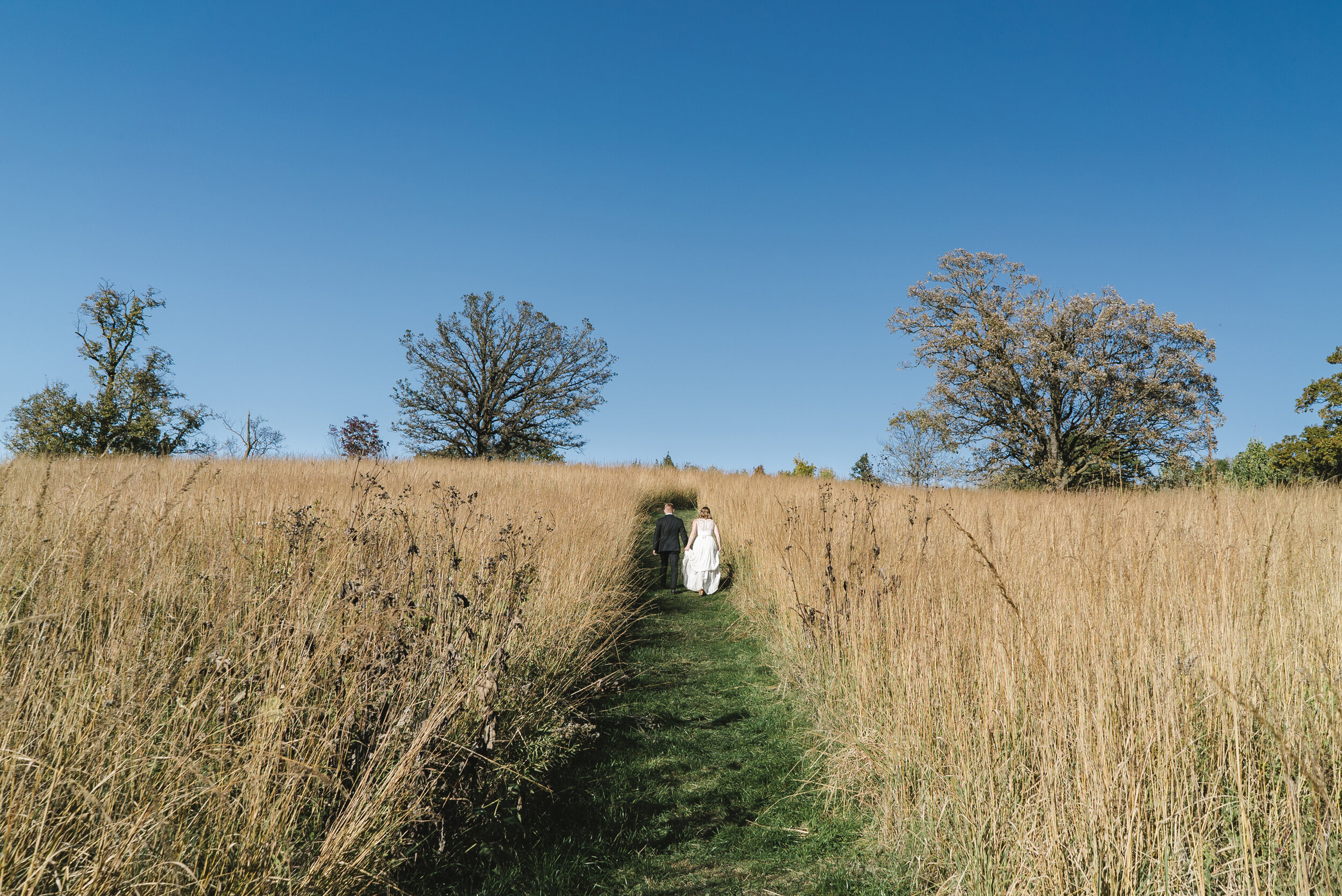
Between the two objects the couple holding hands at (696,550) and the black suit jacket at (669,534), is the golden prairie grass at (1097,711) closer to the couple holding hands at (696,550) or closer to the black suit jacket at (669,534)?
the couple holding hands at (696,550)

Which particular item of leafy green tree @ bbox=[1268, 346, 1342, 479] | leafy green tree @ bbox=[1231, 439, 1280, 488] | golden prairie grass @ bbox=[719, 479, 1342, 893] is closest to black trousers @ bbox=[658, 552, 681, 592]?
golden prairie grass @ bbox=[719, 479, 1342, 893]

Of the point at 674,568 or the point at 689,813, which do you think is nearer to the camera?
the point at 689,813

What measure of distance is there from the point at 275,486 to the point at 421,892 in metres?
8.88

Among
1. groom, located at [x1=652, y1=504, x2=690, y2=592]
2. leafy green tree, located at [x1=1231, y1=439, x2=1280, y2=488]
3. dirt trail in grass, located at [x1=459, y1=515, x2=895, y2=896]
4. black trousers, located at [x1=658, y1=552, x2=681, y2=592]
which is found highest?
leafy green tree, located at [x1=1231, y1=439, x2=1280, y2=488]

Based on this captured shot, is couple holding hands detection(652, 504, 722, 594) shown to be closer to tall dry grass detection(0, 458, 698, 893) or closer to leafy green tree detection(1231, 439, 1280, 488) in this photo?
tall dry grass detection(0, 458, 698, 893)

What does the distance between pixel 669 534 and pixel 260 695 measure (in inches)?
328

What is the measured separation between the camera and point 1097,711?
7.27ft

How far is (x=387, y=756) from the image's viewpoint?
279 cm

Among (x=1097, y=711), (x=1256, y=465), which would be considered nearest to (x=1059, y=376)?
(x=1256, y=465)

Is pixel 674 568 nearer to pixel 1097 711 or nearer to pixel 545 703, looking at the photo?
pixel 545 703

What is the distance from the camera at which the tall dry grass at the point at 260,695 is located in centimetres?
196

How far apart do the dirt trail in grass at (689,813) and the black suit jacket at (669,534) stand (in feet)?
16.5

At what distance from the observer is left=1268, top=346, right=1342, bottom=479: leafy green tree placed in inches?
746

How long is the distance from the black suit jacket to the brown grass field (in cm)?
502
